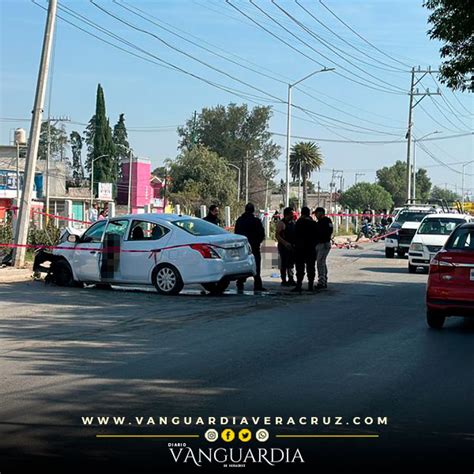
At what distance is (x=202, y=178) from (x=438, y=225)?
53.8 metres

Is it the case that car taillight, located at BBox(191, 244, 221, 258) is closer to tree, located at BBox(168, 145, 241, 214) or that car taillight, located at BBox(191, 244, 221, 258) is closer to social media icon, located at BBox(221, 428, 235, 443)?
social media icon, located at BBox(221, 428, 235, 443)

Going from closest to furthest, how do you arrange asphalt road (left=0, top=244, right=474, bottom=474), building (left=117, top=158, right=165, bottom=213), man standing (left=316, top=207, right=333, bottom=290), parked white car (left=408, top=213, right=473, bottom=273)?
asphalt road (left=0, top=244, right=474, bottom=474) → man standing (left=316, top=207, right=333, bottom=290) → parked white car (left=408, top=213, right=473, bottom=273) → building (left=117, top=158, right=165, bottom=213)

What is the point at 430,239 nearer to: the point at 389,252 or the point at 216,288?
the point at 389,252

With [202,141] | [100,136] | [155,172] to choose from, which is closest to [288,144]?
[100,136]

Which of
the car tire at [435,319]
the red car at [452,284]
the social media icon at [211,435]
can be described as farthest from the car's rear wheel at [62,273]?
the social media icon at [211,435]

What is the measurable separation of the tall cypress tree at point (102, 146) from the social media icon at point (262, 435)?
8796 cm

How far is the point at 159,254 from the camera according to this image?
17406 millimetres

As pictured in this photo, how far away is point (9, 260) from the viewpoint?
22.6 m

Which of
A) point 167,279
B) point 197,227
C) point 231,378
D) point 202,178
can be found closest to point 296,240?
point 197,227

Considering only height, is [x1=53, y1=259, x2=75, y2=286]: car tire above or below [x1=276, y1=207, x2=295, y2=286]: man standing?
below

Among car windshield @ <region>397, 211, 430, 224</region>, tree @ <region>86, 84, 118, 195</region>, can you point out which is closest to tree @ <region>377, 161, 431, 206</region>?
tree @ <region>86, 84, 118, 195</region>

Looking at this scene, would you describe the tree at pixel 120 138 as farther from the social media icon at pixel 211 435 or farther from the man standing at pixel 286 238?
the social media icon at pixel 211 435

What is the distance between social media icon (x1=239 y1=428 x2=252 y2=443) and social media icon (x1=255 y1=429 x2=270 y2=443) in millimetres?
62

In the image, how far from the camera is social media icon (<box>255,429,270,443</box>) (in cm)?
700
